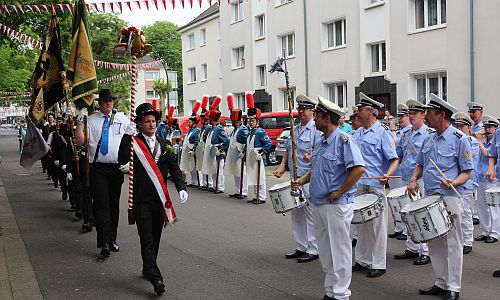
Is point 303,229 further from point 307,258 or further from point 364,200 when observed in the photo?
point 364,200


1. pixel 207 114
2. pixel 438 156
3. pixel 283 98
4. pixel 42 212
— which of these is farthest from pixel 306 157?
pixel 283 98

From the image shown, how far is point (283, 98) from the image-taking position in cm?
3422

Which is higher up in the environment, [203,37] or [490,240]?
[203,37]

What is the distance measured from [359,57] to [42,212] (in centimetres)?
1747

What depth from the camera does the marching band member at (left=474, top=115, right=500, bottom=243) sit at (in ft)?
31.0

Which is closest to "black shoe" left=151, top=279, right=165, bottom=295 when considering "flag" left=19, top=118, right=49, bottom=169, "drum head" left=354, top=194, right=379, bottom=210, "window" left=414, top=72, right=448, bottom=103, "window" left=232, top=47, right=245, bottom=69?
"drum head" left=354, top=194, right=379, bottom=210

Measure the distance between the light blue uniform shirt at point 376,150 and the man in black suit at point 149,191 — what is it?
238 cm

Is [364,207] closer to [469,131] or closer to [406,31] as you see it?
[469,131]

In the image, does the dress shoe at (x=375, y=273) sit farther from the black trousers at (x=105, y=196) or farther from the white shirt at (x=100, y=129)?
the white shirt at (x=100, y=129)

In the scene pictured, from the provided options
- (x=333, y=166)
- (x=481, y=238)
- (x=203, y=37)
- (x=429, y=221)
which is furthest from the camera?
(x=203, y=37)

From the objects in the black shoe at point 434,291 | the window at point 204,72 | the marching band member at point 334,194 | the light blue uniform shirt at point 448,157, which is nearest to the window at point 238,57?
the window at point 204,72

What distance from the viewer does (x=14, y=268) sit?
8078mm

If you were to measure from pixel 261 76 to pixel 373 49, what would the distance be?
1056 cm

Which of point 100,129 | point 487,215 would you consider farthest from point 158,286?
point 487,215
